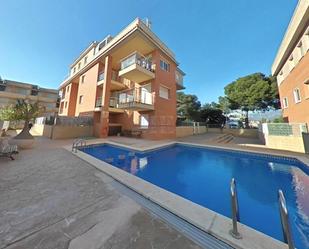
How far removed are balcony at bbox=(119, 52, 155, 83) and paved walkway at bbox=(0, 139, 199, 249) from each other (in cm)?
1088

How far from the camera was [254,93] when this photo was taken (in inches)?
860

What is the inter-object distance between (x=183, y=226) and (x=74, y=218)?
1962 millimetres

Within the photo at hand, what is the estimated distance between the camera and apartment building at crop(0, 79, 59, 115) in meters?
30.1

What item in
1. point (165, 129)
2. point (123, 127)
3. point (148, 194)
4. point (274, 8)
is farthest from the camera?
point (123, 127)

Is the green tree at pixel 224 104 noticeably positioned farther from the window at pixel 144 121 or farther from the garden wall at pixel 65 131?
the garden wall at pixel 65 131

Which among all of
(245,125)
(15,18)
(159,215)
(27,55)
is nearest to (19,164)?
(159,215)

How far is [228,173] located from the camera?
6.10 meters

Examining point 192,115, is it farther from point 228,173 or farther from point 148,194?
point 148,194

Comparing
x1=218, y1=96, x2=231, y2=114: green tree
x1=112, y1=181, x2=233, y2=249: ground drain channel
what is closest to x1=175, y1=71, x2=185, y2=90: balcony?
x1=218, y1=96, x2=231, y2=114: green tree

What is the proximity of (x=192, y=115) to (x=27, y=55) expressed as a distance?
2642 cm

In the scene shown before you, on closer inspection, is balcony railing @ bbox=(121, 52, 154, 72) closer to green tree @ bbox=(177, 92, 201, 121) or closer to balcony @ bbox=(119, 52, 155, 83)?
balcony @ bbox=(119, 52, 155, 83)

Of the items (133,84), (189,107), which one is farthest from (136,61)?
(189,107)

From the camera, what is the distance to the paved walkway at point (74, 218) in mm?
1872

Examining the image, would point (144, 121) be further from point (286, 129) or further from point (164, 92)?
point (286, 129)
